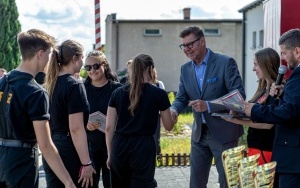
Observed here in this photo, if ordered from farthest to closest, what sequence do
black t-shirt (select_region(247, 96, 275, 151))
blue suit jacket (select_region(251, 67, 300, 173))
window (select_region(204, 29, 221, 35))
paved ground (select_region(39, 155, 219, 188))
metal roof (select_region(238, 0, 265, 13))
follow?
window (select_region(204, 29, 221, 35)), metal roof (select_region(238, 0, 265, 13)), paved ground (select_region(39, 155, 219, 188)), black t-shirt (select_region(247, 96, 275, 151)), blue suit jacket (select_region(251, 67, 300, 173))

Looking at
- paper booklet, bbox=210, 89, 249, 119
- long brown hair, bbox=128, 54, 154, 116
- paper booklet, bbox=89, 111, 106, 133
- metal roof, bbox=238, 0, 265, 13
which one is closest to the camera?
paper booklet, bbox=210, 89, 249, 119

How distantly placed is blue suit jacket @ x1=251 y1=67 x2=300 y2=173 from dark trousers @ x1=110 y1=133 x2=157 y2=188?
4.04 ft

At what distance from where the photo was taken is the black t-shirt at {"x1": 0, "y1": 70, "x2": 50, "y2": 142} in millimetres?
3963

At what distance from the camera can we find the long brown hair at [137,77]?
17.0ft

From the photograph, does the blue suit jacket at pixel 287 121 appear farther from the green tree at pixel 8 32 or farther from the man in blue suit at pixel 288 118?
the green tree at pixel 8 32

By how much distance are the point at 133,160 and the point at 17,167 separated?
4.58 ft

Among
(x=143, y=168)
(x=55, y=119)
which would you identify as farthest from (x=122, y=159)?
(x=55, y=119)

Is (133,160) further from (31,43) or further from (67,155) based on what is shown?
(31,43)

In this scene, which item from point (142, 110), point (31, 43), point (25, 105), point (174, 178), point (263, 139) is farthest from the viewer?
point (174, 178)

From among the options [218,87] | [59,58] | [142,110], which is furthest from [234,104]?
[59,58]

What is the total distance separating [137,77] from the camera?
17.3 feet

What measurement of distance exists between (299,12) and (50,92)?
289 cm

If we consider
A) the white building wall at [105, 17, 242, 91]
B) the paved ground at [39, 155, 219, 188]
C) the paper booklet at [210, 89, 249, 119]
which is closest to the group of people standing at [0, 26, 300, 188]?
the paper booklet at [210, 89, 249, 119]

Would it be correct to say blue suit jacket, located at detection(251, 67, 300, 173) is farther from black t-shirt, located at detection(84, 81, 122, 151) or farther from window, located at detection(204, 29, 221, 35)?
window, located at detection(204, 29, 221, 35)
